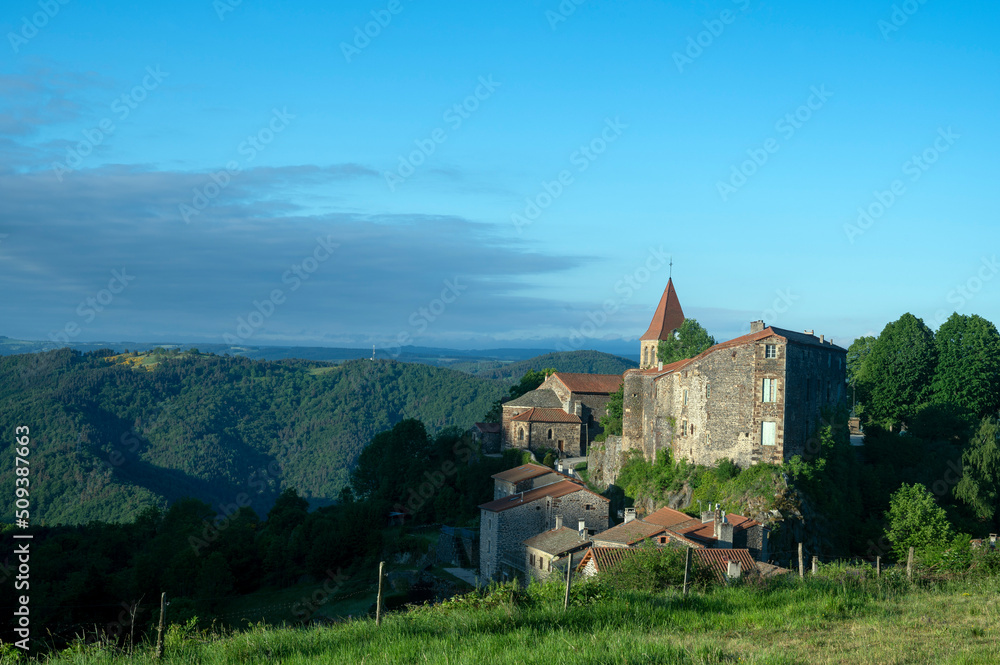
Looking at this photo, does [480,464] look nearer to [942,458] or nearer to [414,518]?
[414,518]

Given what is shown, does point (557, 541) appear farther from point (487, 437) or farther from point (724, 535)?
point (487, 437)

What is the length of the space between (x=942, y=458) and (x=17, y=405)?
10901 centimetres

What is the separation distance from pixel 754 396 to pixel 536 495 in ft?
40.8

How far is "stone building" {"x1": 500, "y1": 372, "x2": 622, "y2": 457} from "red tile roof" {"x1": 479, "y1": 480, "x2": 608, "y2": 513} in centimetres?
1429

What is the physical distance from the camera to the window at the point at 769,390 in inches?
1430

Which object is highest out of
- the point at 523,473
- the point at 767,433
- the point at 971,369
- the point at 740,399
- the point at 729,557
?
the point at 971,369

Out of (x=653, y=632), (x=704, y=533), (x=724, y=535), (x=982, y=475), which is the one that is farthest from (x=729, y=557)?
(x=982, y=475)

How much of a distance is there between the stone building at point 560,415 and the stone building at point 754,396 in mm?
15107

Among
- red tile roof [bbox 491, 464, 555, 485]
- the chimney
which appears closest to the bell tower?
red tile roof [bbox 491, 464, 555, 485]

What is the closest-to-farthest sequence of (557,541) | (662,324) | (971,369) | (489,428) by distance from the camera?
(557,541) < (971,369) < (489,428) < (662,324)

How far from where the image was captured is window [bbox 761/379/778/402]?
3631 centimetres

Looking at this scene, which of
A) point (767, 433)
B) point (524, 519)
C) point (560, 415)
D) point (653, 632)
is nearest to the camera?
point (653, 632)

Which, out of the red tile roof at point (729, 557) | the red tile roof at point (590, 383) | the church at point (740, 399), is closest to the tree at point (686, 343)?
the red tile roof at point (590, 383)

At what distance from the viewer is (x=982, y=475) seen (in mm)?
41781
